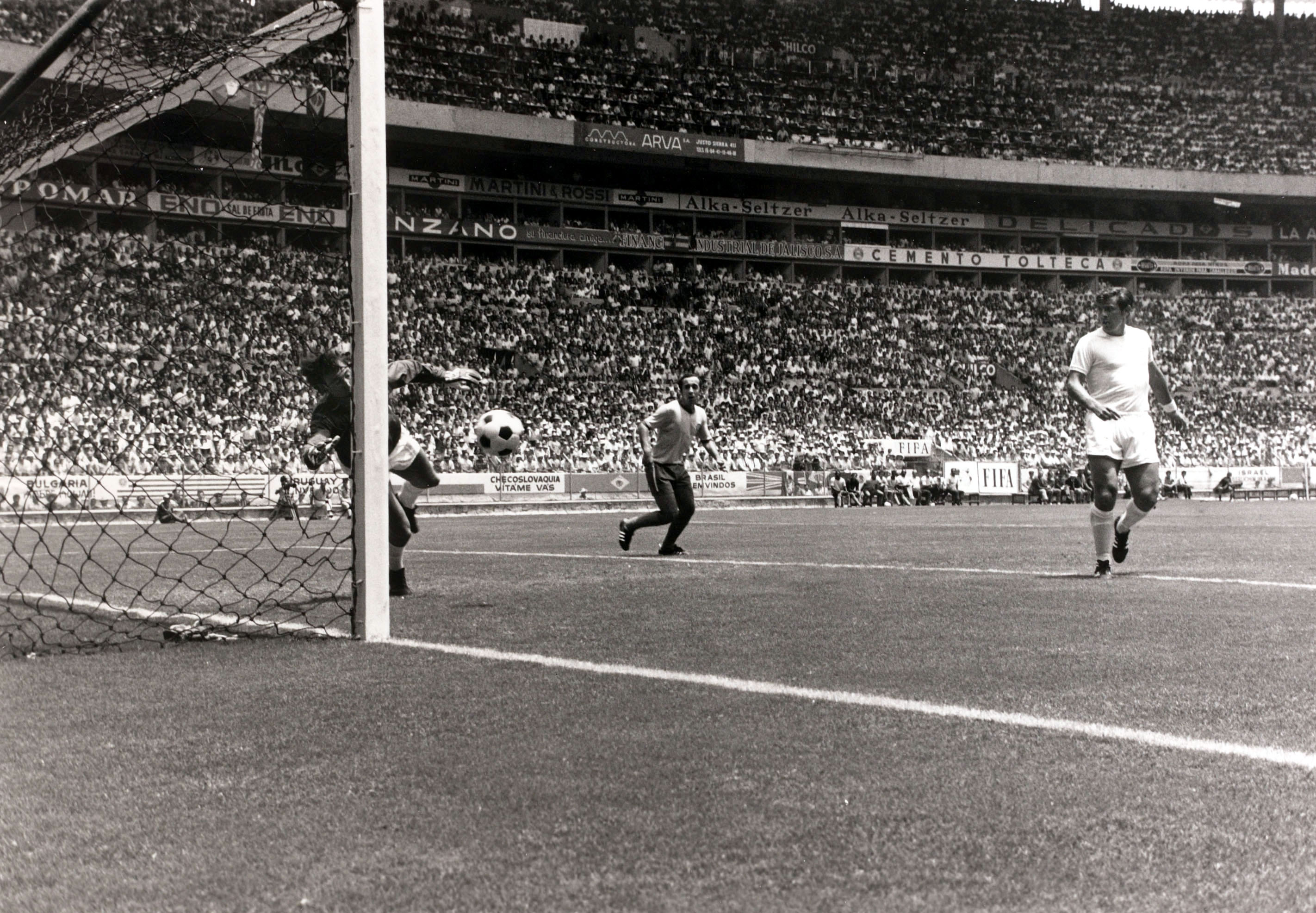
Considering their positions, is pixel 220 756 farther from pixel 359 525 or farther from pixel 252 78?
pixel 252 78

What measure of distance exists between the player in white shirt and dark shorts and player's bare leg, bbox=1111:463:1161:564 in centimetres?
433

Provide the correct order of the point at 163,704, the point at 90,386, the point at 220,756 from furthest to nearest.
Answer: the point at 90,386
the point at 163,704
the point at 220,756

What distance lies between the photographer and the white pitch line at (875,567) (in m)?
8.77

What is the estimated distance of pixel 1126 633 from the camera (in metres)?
6.14

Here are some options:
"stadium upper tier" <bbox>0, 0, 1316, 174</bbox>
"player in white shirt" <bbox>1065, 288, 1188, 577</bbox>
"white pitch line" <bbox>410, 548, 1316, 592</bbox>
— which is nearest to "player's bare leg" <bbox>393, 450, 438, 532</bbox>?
"white pitch line" <bbox>410, 548, 1316, 592</bbox>

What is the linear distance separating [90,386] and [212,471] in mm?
7604

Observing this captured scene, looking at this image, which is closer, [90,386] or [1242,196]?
[90,386]

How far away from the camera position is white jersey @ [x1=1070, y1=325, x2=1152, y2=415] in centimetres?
967

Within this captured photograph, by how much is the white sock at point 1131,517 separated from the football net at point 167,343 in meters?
5.84

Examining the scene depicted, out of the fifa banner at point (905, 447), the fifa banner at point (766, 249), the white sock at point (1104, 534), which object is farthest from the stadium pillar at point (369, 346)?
the fifa banner at point (766, 249)

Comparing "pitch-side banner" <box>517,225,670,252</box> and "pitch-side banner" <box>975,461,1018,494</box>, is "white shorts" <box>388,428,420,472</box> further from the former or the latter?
"pitch-side banner" <box>517,225,670,252</box>

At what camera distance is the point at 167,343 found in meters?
24.3

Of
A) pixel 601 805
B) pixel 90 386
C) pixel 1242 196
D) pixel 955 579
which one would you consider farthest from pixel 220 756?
pixel 1242 196

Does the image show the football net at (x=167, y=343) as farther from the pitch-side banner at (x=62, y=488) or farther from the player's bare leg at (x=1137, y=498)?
the player's bare leg at (x=1137, y=498)
